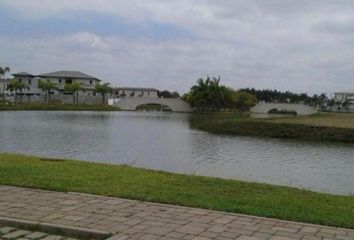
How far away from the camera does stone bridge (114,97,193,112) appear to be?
118500 mm

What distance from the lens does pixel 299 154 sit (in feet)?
100

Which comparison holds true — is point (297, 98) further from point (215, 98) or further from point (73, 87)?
point (73, 87)

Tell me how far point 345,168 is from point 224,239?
1910cm

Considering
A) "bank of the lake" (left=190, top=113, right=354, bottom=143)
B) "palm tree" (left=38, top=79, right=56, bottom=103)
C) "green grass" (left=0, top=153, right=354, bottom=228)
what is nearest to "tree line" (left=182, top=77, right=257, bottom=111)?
"palm tree" (left=38, top=79, right=56, bottom=103)

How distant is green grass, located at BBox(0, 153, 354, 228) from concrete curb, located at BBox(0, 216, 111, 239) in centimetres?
Result: 230

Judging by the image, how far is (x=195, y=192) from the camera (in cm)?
973

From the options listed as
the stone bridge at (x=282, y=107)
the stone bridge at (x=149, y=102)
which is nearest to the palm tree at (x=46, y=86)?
the stone bridge at (x=149, y=102)

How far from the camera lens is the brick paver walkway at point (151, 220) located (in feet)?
21.9

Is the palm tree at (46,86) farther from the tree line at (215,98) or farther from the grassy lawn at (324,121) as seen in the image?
the grassy lawn at (324,121)

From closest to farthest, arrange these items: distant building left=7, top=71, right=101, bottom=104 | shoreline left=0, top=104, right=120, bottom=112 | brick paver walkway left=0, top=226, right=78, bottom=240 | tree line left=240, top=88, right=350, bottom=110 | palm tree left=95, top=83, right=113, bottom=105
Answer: brick paver walkway left=0, top=226, right=78, bottom=240, shoreline left=0, top=104, right=120, bottom=112, palm tree left=95, top=83, right=113, bottom=105, distant building left=7, top=71, right=101, bottom=104, tree line left=240, top=88, right=350, bottom=110

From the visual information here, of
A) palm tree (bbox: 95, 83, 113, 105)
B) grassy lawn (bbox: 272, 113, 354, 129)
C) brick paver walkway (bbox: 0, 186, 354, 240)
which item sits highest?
palm tree (bbox: 95, 83, 113, 105)

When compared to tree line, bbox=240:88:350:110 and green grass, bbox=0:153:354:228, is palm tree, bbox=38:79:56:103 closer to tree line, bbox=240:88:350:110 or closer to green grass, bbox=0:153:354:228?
tree line, bbox=240:88:350:110

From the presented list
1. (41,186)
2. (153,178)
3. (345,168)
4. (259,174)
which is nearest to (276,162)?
(345,168)

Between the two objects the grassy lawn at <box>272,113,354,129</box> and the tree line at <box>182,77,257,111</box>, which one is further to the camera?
the tree line at <box>182,77,257,111</box>
